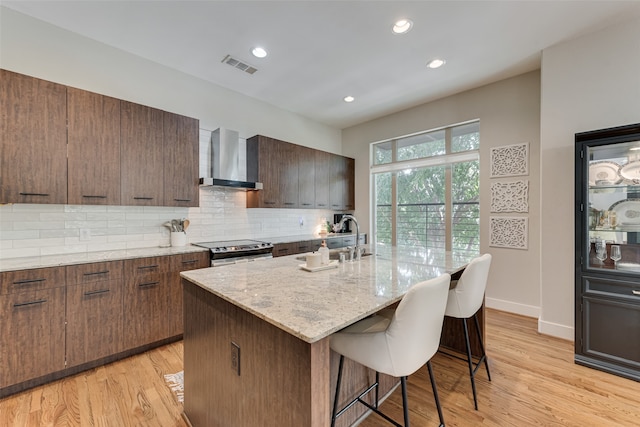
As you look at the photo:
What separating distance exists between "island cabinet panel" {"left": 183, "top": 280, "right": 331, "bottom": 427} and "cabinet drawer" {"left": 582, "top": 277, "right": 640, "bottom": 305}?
2.71 m

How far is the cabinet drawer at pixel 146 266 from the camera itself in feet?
7.93

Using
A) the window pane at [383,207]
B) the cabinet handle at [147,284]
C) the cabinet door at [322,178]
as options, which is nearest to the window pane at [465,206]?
the window pane at [383,207]

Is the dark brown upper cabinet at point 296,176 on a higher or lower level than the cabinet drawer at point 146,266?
higher

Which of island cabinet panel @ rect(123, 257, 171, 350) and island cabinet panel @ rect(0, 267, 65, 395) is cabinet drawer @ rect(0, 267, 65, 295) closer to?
island cabinet panel @ rect(0, 267, 65, 395)

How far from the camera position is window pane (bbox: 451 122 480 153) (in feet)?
12.6

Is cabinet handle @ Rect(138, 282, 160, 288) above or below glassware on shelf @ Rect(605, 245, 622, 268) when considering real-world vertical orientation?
below

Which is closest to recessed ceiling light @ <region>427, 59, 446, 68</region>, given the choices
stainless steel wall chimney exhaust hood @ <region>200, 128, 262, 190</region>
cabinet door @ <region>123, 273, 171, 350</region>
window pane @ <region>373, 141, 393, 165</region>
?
window pane @ <region>373, 141, 393, 165</region>

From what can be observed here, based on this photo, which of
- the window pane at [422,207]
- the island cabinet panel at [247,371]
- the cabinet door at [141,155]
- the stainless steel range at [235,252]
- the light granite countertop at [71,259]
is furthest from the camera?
the window pane at [422,207]

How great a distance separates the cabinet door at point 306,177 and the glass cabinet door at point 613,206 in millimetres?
3307

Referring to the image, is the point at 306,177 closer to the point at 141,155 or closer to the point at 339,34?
the point at 339,34

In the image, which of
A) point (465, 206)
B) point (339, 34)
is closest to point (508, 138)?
point (465, 206)

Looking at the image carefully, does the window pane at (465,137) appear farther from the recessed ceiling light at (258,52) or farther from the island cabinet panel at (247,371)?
the island cabinet panel at (247,371)

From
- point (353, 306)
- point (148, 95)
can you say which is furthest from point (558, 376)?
point (148, 95)

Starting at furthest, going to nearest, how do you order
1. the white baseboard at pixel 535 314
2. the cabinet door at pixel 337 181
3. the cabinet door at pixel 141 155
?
the cabinet door at pixel 337 181, the white baseboard at pixel 535 314, the cabinet door at pixel 141 155
